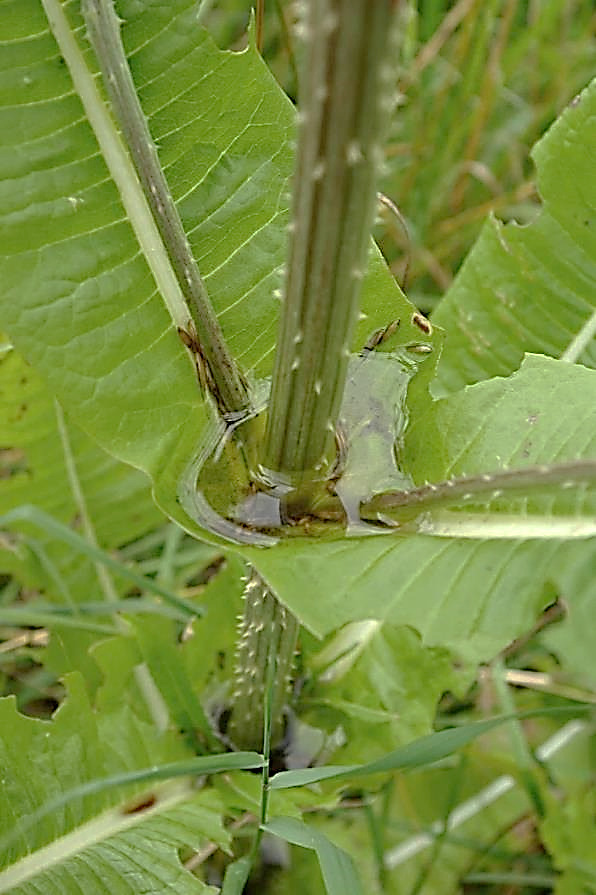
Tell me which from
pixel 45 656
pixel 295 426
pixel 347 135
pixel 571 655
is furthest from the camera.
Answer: pixel 45 656

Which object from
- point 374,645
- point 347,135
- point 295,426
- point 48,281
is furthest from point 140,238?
point 374,645

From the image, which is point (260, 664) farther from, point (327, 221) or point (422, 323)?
point (327, 221)

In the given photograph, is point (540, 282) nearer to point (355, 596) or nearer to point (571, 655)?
point (571, 655)

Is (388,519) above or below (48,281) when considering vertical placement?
below

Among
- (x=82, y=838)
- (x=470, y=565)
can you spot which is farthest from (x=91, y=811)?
(x=470, y=565)

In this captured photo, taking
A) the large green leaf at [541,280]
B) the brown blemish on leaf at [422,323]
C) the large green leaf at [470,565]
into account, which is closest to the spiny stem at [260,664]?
the large green leaf at [470,565]

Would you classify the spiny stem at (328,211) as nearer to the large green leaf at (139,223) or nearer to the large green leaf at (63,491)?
the large green leaf at (139,223)

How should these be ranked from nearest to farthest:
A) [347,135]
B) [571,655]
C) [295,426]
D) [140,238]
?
1. [347,135]
2. [295,426]
3. [140,238]
4. [571,655]
